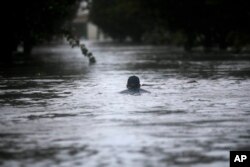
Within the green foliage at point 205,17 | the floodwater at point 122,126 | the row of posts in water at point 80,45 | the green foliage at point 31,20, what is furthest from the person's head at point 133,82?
the green foliage at point 205,17

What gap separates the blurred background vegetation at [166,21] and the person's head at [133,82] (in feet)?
63.0

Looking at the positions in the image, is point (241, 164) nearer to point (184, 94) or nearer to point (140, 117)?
point (140, 117)

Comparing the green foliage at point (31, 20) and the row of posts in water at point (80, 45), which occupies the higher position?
the green foliage at point (31, 20)

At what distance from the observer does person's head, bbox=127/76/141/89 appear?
1898 cm

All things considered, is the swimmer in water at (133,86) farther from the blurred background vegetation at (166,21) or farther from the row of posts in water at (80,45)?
the blurred background vegetation at (166,21)

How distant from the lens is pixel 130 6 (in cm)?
6738

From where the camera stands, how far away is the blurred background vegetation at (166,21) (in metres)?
39.3

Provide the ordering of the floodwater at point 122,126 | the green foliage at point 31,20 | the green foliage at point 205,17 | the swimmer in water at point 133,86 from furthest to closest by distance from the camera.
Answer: the green foliage at point 205,17
the green foliage at point 31,20
the swimmer in water at point 133,86
the floodwater at point 122,126

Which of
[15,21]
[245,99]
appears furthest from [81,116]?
[15,21]

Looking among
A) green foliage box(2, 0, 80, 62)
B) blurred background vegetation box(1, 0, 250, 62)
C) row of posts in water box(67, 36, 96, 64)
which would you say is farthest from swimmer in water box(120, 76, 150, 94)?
blurred background vegetation box(1, 0, 250, 62)

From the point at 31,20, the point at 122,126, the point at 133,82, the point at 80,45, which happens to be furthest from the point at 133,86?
the point at 31,20

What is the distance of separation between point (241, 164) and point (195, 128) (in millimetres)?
3418

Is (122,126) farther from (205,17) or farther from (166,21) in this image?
(166,21)

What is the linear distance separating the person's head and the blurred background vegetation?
19210 millimetres
